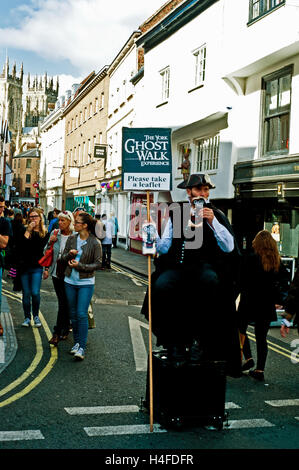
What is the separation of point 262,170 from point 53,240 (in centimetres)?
764

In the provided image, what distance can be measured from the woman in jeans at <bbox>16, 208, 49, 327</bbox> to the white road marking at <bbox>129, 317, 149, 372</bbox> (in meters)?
1.70

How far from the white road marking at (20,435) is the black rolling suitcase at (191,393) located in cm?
111

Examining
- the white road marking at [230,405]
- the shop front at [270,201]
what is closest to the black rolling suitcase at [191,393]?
the white road marking at [230,405]

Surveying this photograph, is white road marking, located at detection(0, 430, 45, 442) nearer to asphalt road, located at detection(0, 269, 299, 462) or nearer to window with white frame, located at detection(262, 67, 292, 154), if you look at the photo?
asphalt road, located at detection(0, 269, 299, 462)

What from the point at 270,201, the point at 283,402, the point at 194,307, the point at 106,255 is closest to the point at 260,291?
the point at 283,402

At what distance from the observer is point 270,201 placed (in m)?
14.5

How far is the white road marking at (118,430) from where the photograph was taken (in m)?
4.56

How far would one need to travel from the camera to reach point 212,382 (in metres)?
4.69

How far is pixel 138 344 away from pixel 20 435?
3.90 metres

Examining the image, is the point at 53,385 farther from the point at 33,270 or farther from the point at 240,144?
the point at 240,144

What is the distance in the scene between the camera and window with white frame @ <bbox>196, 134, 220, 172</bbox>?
707 inches

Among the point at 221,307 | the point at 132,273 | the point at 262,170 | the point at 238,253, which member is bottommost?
the point at 132,273

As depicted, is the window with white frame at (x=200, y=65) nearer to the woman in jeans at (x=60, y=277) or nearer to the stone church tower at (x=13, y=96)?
the woman in jeans at (x=60, y=277)
